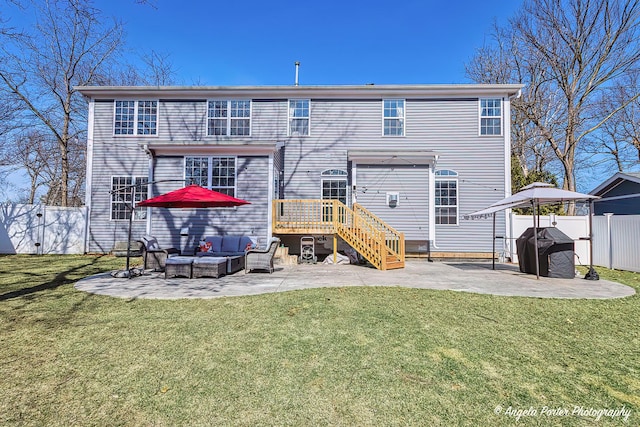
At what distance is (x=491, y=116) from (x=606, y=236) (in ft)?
18.5

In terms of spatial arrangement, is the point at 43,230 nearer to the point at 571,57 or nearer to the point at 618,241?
the point at 618,241

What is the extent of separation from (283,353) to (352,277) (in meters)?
4.64

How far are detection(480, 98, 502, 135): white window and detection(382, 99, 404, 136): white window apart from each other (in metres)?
3.12

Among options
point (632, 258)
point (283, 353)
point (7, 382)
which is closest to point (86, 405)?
point (7, 382)

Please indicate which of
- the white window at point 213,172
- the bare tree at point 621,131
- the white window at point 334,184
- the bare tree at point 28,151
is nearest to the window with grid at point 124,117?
the white window at point 213,172

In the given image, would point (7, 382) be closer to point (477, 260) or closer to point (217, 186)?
point (217, 186)

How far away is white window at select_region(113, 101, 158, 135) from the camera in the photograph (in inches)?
507

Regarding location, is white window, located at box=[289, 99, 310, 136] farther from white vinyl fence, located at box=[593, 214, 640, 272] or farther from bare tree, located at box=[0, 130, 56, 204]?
bare tree, located at box=[0, 130, 56, 204]

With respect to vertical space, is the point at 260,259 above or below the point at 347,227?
below

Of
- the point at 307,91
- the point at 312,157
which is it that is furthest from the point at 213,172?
the point at 307,91

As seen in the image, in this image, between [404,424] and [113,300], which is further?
[113,300]

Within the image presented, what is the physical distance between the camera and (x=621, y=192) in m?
15.1

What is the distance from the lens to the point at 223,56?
15.3 meters

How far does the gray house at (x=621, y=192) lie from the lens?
1389cm
